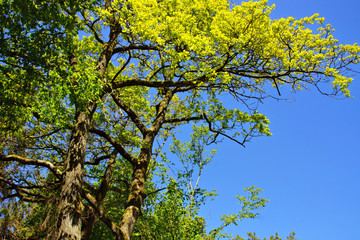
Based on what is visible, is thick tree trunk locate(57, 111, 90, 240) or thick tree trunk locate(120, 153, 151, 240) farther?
thick tree trunk locate(120, 153, 151, 240)

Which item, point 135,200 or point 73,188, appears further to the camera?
point 135,200

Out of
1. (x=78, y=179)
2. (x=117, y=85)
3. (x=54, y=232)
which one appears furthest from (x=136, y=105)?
(x=54, y=232)

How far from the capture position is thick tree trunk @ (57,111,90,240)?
6332mm

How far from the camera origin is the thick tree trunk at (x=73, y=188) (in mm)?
6332

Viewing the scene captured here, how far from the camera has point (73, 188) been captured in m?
6.77

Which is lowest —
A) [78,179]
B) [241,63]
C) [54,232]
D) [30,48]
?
[54,232]

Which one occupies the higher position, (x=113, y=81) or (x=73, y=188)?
(x=113, y=81)

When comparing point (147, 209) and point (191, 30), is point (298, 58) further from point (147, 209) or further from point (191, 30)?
point (147, 209)

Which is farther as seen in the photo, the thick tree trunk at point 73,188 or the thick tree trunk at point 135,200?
the thick tree trunk at point 135,200

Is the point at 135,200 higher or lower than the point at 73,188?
higher

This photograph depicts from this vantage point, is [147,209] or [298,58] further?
[147,209]

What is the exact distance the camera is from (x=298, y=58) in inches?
356

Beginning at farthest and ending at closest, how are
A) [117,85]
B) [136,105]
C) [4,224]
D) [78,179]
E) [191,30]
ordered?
[136,105] → [191,30] → [117,85] → [78,179] → [4,224]

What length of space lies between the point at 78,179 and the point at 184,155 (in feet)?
35.3
